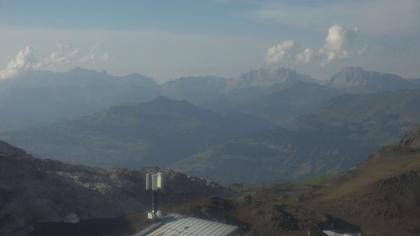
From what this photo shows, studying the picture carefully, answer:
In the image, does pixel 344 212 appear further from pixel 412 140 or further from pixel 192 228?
pixel 412 140

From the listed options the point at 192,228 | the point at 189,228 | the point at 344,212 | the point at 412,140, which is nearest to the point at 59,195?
the point at 344,212

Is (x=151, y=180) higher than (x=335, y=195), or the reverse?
(x=151, y=180)

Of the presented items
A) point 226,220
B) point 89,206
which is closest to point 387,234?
point 226,220

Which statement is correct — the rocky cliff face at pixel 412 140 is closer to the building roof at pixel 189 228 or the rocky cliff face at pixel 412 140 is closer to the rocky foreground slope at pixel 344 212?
the rocky foreground slope at pixel 344 212

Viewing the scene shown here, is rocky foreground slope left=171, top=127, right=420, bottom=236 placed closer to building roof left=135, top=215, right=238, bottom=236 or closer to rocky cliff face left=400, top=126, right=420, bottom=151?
building roof left=135, top=215, right=238, bottom=236

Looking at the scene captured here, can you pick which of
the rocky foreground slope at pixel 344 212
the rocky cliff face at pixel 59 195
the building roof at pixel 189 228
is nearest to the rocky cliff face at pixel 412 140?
the rocky foreground slope at pixel 344 212

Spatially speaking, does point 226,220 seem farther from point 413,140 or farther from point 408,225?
point 413,140
